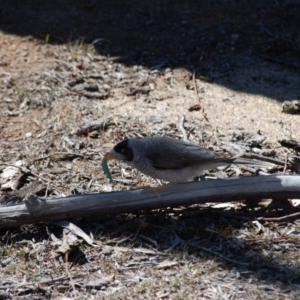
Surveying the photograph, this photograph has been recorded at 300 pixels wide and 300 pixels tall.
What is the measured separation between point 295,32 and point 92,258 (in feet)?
19.4

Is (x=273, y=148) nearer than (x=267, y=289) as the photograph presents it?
No

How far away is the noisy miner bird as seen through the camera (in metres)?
6.23

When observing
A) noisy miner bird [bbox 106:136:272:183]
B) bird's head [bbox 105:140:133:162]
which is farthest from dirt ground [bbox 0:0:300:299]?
bird's head [bbox 105:140:133:162]

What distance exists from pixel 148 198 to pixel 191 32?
489cm

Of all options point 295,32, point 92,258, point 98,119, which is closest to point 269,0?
point 295,32

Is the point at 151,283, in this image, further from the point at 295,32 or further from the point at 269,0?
the point at 269,0

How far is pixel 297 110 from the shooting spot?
8133 mm

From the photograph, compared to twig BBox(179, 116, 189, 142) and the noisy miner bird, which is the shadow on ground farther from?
the noisy miner bird

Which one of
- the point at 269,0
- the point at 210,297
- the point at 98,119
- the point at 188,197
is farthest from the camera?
the point at 269,0

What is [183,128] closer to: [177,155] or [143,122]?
[143,122]

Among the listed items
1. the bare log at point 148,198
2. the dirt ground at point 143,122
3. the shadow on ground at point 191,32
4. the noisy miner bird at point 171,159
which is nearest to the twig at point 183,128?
the dirt ground at point 143,122

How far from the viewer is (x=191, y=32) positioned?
34.1 feet

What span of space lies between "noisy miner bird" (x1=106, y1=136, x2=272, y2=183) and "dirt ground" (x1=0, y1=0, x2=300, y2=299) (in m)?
0.37

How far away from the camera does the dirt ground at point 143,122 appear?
5.46m
